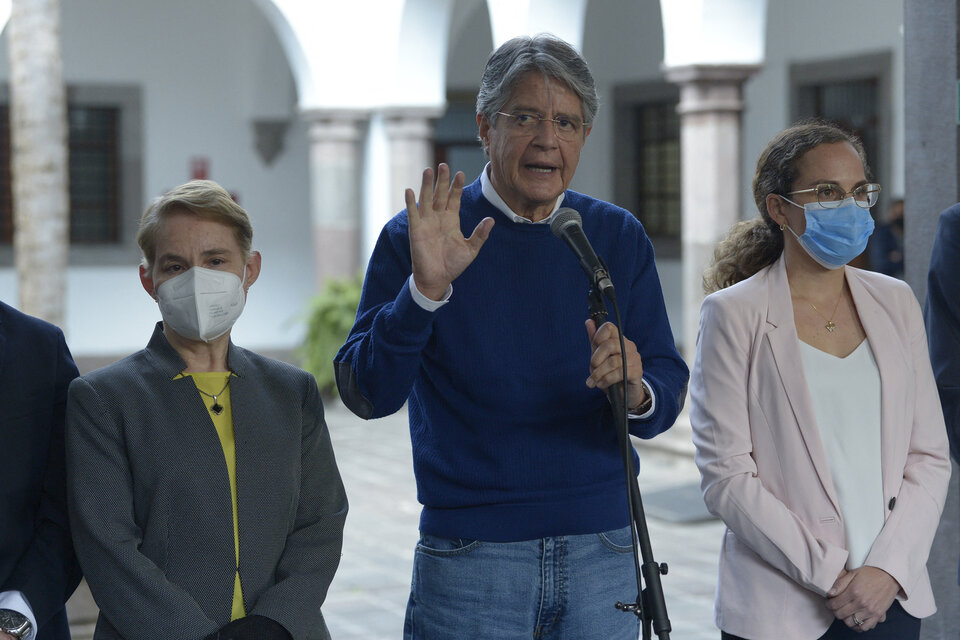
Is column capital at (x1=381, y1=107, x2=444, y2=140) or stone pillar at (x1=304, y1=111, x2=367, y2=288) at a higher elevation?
column capital at (x1=381, y1=107, x2=444, y2=140)

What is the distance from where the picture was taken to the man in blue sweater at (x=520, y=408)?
248cm

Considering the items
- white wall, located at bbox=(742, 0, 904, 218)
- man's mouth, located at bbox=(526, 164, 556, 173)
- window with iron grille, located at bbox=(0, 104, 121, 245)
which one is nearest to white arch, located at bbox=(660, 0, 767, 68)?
white wall, located at bbox=(742, 0, 904, 218)

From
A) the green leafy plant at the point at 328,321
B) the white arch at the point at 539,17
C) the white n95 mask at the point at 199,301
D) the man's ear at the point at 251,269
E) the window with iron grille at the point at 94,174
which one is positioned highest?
the white arch at the point at 539,17

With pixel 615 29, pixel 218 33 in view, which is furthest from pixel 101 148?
pixel 615 29

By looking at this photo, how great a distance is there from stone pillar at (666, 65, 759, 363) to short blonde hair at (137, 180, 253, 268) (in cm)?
701

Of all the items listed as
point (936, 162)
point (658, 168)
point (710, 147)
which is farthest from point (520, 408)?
point (658, 168)

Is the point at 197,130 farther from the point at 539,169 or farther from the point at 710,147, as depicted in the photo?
the point at 539,169

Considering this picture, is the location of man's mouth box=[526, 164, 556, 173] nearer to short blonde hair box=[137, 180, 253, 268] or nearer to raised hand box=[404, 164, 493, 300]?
raised hand box=[404, 164, 493, 300]

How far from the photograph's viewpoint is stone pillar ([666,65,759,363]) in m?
9.28

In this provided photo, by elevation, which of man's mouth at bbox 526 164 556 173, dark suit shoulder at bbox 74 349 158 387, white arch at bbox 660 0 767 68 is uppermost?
white arch at bbox 660 0 767 68

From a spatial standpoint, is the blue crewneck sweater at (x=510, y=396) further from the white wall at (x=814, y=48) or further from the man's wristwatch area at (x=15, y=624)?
the white wall at (x=814, y=48)

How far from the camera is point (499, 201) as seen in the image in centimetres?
260

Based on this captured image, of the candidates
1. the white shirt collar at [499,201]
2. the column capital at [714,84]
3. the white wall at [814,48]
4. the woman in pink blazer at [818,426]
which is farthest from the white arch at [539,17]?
the white shirt collar at [499,201]

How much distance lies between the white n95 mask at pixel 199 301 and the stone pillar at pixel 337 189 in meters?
10.6
